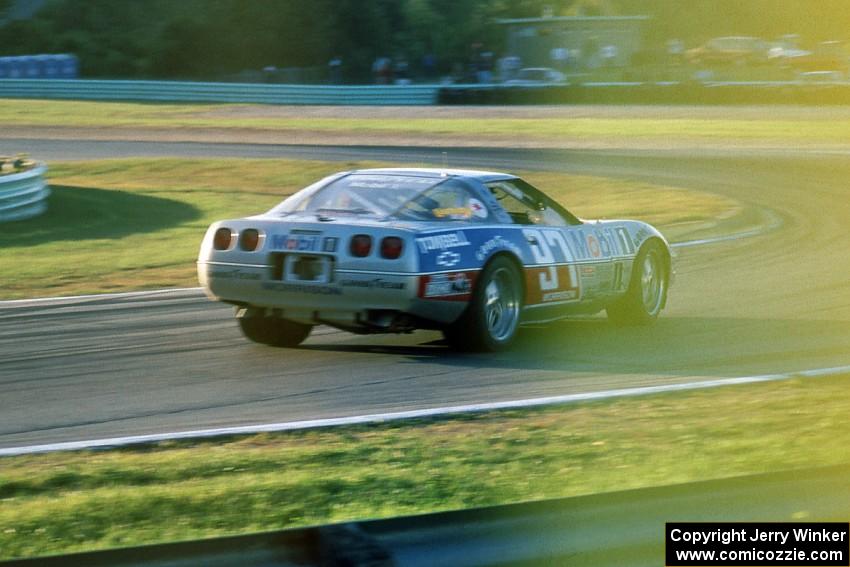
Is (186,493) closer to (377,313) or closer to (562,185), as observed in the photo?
(377,313)

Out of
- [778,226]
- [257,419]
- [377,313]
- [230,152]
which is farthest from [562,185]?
[257,419]

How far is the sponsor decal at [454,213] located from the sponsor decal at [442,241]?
233 millimetres

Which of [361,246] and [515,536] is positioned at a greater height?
[361,246]

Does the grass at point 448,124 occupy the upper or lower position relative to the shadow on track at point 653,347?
upper

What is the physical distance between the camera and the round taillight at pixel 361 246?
327 inches

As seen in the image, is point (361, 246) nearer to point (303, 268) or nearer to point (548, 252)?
point (303, 268)

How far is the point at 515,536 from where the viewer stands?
3.54m

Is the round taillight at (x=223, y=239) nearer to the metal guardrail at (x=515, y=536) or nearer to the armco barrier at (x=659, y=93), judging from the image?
the metal guardrail at (x=515, y=536)

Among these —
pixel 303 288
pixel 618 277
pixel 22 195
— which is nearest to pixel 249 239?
pixel 303 288

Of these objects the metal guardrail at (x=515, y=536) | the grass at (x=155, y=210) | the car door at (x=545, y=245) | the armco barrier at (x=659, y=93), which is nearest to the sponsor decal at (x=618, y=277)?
the car door at (x=545, y=245)

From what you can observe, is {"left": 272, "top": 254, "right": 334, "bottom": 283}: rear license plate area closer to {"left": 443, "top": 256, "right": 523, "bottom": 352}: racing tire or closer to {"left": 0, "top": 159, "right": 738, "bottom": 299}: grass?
{"left": 443, "top": 256, "right": 523, "bottom": 352}: racing tire

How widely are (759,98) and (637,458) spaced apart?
37239 mm

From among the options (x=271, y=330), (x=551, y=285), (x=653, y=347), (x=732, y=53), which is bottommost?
(x=653, y=347)

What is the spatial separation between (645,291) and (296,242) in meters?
3.31
